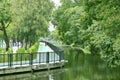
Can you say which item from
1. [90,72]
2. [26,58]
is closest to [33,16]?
[26,58]

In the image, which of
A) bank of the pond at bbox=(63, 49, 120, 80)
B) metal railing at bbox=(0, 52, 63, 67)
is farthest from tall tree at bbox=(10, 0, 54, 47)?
metal railing at bbox=(0, 52, 63, 67)

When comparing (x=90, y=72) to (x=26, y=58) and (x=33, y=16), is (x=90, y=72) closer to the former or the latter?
(x=26, y=58)

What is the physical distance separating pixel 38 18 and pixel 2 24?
4568 mm

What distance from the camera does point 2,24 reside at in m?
37.9

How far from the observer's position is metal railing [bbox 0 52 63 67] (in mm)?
25781

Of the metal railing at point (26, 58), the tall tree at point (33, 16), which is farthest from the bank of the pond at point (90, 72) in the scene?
the tall tree at point (33, 16)

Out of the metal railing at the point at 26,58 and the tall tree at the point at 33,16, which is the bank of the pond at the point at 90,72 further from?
the tall tree at the point at 33,16

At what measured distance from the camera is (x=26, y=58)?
27.9 meters

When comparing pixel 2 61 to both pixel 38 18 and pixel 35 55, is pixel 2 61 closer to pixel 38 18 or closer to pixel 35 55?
pixel 35 55

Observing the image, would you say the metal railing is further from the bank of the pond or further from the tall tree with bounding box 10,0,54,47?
the tall tree with bounding box 10,0,54,47

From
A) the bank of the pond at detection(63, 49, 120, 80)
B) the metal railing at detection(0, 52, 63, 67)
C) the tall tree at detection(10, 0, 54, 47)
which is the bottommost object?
the bank of the pond at detection(63, 49, 120, 80)

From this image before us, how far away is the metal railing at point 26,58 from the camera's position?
25.8 m

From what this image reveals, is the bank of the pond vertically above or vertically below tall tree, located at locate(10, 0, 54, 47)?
below

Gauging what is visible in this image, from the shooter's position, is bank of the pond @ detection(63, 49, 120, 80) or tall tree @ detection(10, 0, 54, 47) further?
tall tree @ detection(10, 0, 54, 47)
